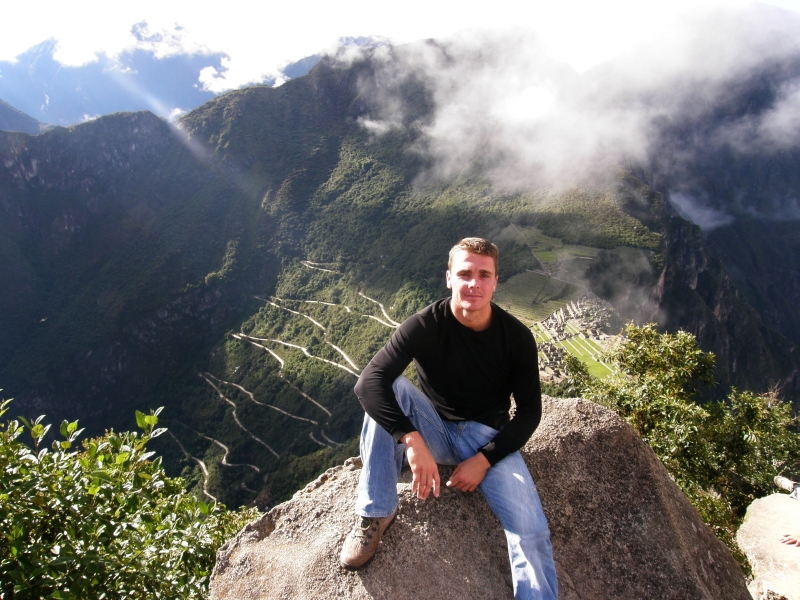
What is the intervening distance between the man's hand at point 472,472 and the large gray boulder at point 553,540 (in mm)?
574

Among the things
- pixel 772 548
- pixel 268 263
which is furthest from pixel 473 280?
pixel 268 263

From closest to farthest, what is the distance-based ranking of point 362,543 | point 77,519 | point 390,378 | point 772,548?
point 77,519, point 362,543, point 390,378, point 772,548

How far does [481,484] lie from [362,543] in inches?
50.5

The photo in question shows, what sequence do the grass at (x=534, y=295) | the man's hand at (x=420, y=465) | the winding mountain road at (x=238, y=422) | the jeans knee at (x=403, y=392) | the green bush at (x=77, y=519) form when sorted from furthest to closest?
the winding mountain road at (x=238, y=422), the grass at (x=534, y=295), the jeans knee at (x=403, y=392), the man's hand at (x=420, y=465), the green bush at (x=77, y=519)

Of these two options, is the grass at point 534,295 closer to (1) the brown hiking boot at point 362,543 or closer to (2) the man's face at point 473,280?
(2) the man's face at point 473,280

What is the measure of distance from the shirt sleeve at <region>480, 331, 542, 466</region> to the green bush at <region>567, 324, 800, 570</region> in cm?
724

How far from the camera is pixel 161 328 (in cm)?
11375

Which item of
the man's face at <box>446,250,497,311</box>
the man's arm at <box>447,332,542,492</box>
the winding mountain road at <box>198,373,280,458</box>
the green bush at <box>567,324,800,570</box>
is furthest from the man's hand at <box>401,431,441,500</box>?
the winding mountain road at <box>198,373,280,458</box>

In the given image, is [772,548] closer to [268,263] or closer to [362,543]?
[362,543]

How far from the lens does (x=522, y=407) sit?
14.3 feet

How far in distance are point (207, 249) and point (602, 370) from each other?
11405 centimetres

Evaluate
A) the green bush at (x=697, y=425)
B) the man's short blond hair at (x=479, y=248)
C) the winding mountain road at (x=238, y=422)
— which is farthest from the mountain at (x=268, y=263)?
the man's short blond hair at (x=479, y=248)

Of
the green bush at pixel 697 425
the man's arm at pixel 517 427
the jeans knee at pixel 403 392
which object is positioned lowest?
the green bush at pixel 697 425

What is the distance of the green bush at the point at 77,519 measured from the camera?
305 cm
